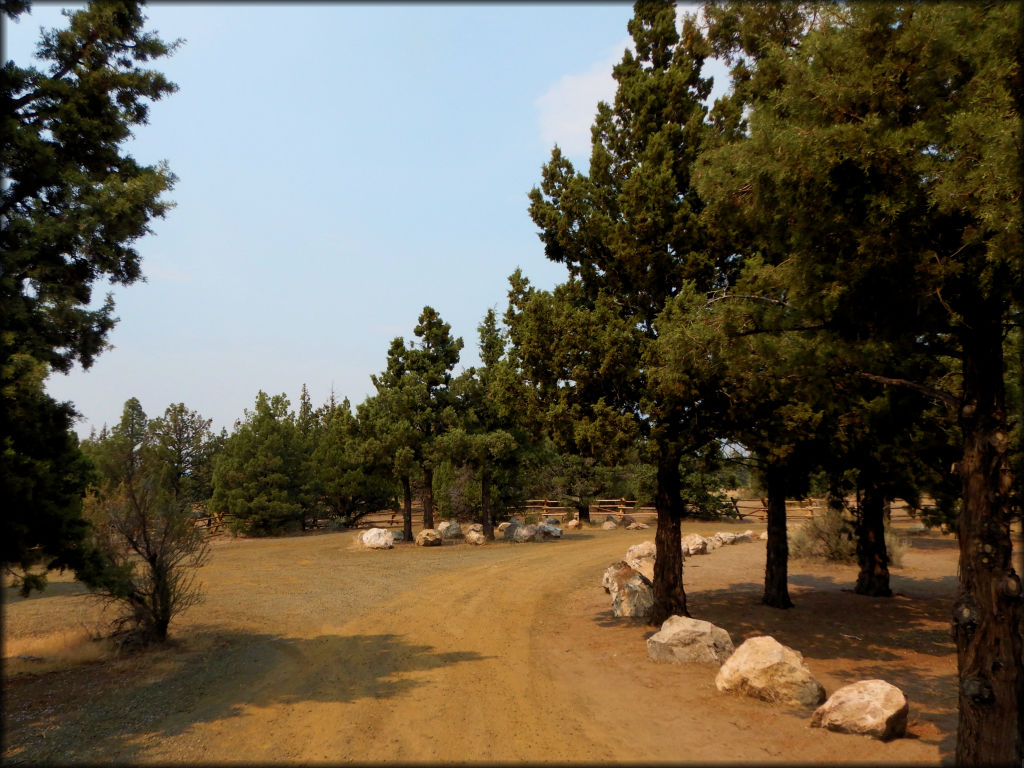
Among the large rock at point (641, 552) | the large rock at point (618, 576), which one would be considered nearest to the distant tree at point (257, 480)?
the large rock at point (641, 552)

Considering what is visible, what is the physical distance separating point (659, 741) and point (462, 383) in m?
23.0

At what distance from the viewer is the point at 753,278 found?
9.26 m

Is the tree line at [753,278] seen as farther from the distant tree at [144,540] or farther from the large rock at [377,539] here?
the large rock at [377,539]

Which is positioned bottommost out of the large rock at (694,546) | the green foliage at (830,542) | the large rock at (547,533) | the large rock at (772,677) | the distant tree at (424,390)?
the large rock at (547,533)

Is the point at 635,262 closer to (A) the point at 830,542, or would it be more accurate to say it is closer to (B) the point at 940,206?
(B) the point at 940,206

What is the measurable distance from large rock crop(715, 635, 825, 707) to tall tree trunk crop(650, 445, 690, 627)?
353 centimetres

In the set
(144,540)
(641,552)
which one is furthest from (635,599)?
(144,540)

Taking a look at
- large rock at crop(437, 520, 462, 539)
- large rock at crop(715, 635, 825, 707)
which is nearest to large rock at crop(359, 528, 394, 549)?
large rock at crop(437, 520, 462, 539)

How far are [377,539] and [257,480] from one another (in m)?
9.98

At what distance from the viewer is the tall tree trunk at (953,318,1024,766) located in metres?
5.43

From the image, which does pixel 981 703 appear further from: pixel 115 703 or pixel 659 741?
pixel 115 703

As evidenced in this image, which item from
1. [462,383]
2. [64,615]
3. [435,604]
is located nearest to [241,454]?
[462,383]

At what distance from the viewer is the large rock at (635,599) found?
12492mm

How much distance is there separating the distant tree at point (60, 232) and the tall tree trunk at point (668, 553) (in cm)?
894
